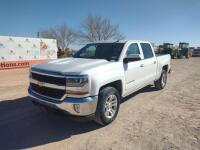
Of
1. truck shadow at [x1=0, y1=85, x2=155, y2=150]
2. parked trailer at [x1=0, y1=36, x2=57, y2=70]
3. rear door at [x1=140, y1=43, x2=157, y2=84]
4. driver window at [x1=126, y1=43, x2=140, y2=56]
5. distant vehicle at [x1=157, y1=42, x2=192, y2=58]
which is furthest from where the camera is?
distant vehicle at [x1=157, y1=42, x2=192, y2=58]

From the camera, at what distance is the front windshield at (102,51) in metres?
4.91

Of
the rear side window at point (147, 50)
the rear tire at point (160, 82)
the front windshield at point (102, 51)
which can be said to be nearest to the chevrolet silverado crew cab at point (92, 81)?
the front windshield at point (102, 51)

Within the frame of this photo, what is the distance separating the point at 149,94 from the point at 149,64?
4.31 feet

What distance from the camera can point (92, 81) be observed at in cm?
368

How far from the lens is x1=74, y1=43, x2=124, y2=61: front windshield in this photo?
491 cm

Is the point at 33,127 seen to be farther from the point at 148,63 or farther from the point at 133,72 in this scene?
the point at 148,63

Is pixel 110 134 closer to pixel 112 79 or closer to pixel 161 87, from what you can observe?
pixel 112 79

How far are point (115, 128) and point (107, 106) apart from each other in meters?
0.50

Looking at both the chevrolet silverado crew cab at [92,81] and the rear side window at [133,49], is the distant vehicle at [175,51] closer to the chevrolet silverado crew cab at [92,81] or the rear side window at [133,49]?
the rear side window at [133,49]

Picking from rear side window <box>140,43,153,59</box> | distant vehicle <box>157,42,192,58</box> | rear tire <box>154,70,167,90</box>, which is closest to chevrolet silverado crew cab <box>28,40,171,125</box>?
rear side window <box>140,43,153,59</box>

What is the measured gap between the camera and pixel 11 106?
565 centimetres

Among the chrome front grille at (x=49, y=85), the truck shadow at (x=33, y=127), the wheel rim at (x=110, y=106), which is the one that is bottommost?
the truck shadow at (x=33, y=127)

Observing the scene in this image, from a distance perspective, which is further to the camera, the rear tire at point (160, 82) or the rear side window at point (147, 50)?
Result: the rear tire at point (160, 82)

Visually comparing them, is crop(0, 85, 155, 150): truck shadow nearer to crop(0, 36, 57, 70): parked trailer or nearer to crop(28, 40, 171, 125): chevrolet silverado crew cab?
crop(28, 40, 171, 125): chevrolet silverado crew cab
